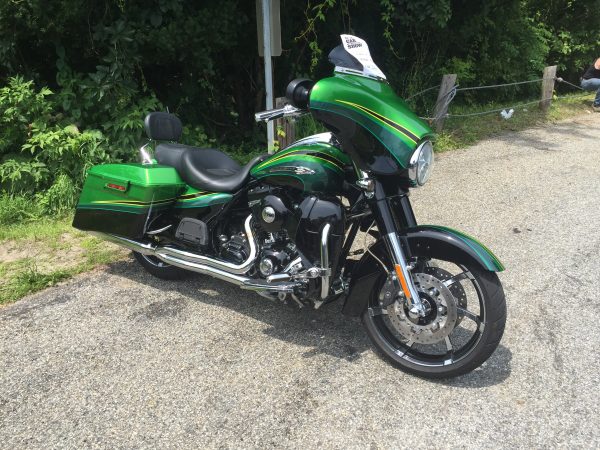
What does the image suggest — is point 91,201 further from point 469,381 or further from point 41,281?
point 469,381

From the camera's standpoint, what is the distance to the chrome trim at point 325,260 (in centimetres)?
275

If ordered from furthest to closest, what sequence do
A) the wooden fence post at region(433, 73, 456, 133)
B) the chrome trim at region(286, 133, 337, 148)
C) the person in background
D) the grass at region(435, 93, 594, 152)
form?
the person in background
the grass at region(435, 93, 594, 152)
the wooden fence post at region(433, 73, 456, 133)
the chrome trim at region(286, 133, 337, 148)

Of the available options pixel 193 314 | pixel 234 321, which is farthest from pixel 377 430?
pixel 193 314

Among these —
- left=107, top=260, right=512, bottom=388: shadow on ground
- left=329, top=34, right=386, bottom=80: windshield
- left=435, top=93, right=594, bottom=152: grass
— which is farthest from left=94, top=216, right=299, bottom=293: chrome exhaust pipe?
left=435, top=93, right=594, bottom=152: grass

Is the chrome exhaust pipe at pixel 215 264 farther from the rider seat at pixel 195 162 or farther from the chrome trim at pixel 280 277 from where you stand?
the rider seat at pixel 195 162

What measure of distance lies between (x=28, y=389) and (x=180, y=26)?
13.3ft

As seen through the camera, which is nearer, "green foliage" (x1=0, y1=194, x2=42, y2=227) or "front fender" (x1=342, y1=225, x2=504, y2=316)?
"front fender" (x1=342, y1=225, x2=504, y2=316)

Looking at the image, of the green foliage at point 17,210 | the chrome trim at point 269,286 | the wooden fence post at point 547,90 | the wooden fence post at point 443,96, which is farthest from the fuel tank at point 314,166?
the wooden fence post at point 547,90

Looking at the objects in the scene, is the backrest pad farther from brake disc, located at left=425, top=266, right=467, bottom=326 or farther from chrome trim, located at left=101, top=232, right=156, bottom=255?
brake disc, located at left=425, top=266, right=467, bottom=326

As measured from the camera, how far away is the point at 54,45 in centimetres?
559

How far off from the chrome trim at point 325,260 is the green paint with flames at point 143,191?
2.56 ft

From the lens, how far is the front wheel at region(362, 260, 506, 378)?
2.57m

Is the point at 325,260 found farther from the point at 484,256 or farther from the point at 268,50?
the point at 268,50

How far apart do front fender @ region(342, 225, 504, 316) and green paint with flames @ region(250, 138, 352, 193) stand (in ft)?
1.41
